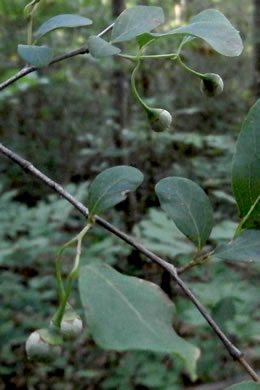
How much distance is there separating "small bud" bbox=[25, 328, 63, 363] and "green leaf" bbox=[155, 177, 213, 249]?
0.60 feet

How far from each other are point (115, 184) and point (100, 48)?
15 centimetres

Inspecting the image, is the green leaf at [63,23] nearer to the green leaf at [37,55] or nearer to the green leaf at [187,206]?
the green leaf at [37,55]

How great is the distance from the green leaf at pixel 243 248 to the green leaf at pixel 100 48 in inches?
8.6

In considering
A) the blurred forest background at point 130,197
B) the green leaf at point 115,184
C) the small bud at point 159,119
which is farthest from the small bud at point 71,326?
the blurred forest background at point 130,197

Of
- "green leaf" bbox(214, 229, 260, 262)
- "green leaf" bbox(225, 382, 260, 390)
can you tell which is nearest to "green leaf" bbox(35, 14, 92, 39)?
"green leaf" bbox(214, 229, 260, 262)

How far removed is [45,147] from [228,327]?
12.6 ft

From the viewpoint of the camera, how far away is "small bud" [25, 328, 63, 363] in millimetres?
550

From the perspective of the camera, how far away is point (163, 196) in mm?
648

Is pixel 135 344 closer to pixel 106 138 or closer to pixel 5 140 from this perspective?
pixel 106 138

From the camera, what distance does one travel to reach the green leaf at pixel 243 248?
59 cm

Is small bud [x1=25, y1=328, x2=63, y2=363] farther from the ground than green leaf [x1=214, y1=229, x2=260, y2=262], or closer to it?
closer to it

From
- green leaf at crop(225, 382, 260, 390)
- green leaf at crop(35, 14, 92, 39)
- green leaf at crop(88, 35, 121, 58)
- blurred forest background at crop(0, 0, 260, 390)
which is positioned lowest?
blurred forest background at crop(0, 0, 260, 390)

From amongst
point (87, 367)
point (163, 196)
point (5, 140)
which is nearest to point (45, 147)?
point (5, 140)

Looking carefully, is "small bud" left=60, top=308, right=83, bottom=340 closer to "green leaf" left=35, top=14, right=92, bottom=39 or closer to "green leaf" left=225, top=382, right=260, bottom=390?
"green leaf" left=225, top=382, right=260, bottom=390
